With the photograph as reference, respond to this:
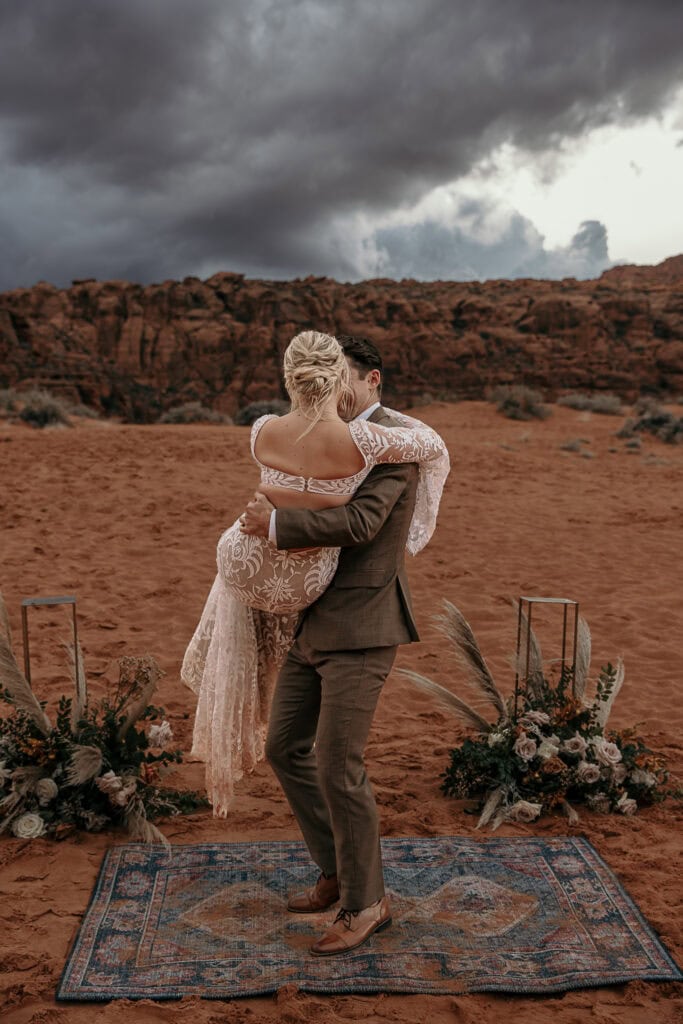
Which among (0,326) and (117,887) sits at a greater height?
(0,326)

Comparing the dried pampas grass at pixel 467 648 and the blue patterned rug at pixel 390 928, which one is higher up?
the dried pampas grass at pixel 467 648

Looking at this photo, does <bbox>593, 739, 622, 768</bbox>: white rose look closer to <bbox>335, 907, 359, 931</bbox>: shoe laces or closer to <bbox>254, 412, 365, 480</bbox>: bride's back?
<bbox>335, 907, 359, 931</bbox>: shoe laces

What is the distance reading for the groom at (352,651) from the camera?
2.71 meters

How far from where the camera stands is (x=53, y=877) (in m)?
3.54

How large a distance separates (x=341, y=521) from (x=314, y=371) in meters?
0.48

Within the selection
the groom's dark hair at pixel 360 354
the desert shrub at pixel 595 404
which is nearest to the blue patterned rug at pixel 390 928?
the groom's dark hair at pixel 360 354

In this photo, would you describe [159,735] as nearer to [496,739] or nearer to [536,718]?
[496,739]

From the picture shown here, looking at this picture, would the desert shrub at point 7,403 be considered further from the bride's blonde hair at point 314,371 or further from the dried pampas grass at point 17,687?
the bride's blonde hair at point 314,371

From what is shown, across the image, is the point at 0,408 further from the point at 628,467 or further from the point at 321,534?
the point at 321,534

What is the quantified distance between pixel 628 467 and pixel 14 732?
15932 millimetres

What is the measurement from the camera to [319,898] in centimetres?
327

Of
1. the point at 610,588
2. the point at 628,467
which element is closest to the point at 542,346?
the point at 628,467

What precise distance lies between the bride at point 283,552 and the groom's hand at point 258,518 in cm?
5

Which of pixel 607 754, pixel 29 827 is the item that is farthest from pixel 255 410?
pixel 29 827
